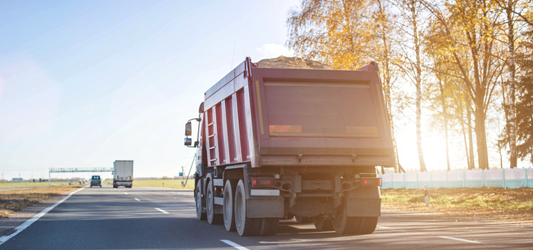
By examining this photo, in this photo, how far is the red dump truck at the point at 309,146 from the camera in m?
8.74

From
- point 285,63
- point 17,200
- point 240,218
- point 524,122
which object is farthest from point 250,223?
point 524,122

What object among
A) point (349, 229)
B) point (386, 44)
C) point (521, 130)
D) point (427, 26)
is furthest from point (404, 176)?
point (349, 229)

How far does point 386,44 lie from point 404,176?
8397 millimetres

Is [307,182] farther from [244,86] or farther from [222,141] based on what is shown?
[222,141]

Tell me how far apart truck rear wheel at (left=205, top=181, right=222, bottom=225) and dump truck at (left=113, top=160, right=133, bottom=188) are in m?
46.5

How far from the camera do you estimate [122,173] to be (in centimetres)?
5719

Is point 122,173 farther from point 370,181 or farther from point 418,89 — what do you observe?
point 370,181

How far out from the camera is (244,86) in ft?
30.3

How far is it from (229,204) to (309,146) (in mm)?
2633

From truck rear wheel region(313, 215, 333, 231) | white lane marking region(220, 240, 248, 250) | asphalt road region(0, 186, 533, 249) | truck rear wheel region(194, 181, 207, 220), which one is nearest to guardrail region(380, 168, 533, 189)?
asphalt road region(0, 186, 533, 249)

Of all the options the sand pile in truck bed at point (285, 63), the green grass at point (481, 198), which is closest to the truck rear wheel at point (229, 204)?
the sand pile in truck bed at point (285, 63)

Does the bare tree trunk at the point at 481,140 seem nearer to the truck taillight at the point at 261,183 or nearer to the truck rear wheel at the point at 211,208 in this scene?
the truck rear wheel at the point at 211,208

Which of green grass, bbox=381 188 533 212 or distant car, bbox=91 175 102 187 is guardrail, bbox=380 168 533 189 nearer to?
Result: green grass, bbox=381 188 533 212

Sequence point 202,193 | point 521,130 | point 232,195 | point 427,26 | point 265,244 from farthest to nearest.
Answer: point 521,130 < point 427,26 < point 202,193 < point 232,195 < point 265,244
